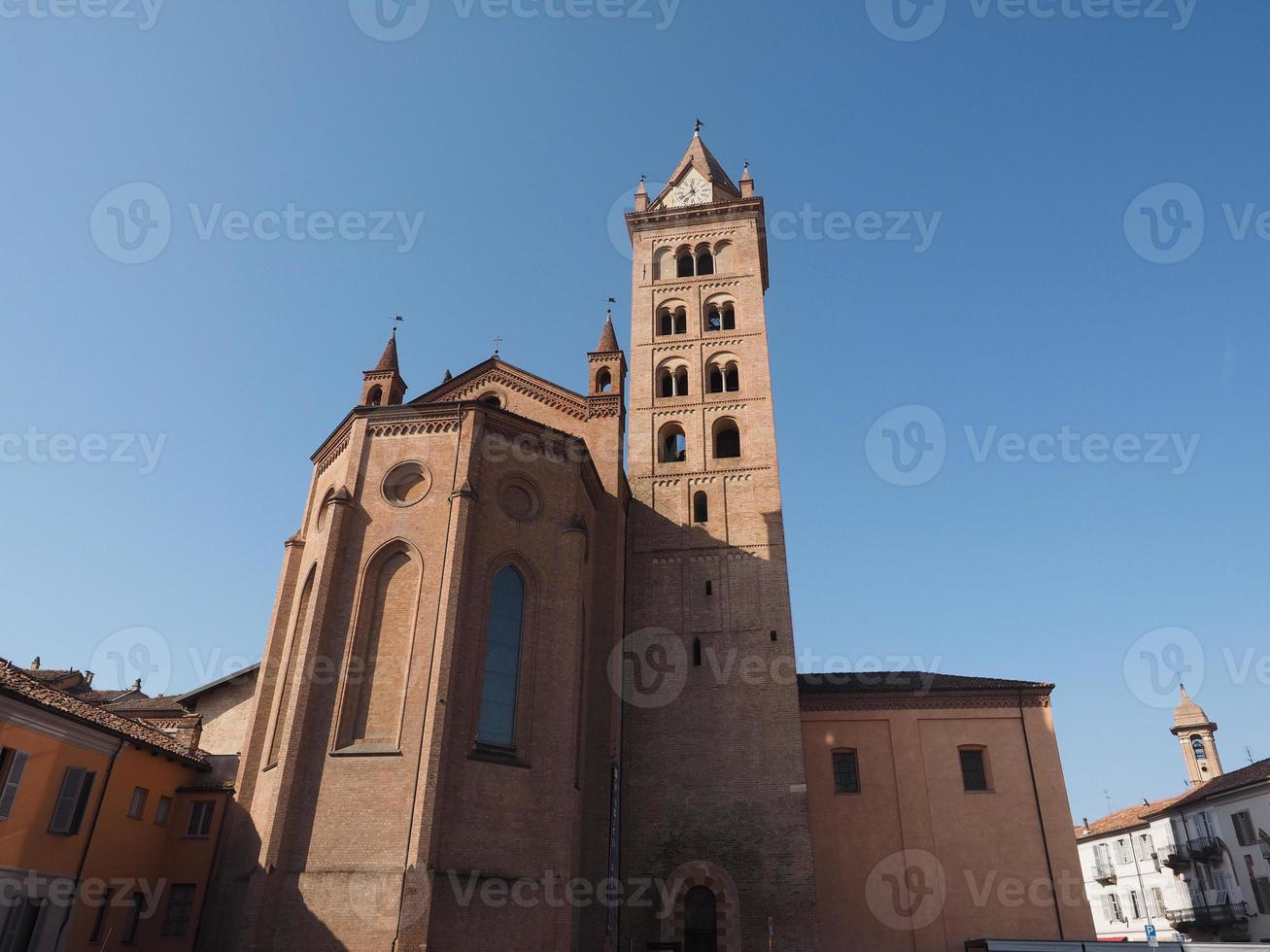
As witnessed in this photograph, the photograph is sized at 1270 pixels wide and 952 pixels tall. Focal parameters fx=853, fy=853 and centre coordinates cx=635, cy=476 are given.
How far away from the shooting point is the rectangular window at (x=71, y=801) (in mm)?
16891

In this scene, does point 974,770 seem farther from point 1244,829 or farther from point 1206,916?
point 1206,916

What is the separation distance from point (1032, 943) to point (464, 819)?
1605 centimetres

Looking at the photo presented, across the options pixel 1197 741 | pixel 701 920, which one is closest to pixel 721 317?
pixel 701 920

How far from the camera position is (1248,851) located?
110ft

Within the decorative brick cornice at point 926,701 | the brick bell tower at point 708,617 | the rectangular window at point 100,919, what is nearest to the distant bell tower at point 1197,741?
the decorative brick cornice at point 926,701

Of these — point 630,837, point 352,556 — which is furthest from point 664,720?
point 352,556

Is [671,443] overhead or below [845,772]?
overhead

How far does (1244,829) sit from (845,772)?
1897cm

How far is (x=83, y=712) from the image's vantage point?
730 inches

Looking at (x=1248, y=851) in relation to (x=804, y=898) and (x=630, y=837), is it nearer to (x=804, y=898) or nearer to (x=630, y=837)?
(x=804, y=898)

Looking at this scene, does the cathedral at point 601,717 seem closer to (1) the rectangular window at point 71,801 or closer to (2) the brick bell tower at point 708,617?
(2) the brick bell tower at point 708,617

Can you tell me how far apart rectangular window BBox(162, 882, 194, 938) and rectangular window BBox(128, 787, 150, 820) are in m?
1.93

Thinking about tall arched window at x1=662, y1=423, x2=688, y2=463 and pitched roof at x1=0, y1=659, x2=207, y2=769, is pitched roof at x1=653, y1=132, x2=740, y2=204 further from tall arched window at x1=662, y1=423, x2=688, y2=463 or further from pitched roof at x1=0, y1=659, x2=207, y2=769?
pitched roof at x1=0, y1=659, x2=207, y2=769

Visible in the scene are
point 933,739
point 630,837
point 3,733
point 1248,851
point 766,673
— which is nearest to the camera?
point 3,733
